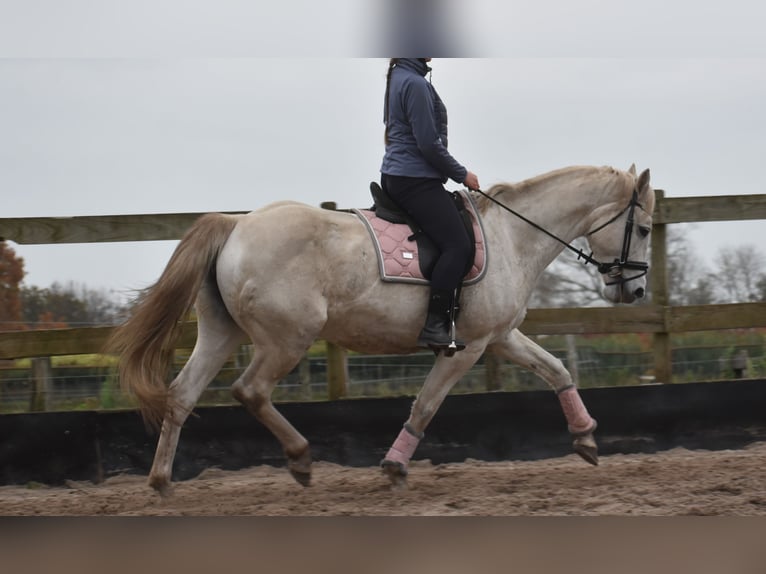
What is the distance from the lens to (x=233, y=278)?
4.30 m

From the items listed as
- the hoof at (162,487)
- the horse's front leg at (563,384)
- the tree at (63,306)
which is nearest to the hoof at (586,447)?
the horse's front leg at (563,384)

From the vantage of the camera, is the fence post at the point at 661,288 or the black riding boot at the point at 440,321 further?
the fence post at the point at 661,288

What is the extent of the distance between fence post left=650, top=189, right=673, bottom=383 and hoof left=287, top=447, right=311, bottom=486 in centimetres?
265

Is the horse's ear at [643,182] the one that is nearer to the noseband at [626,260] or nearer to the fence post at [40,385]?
the noseband at [626,260]

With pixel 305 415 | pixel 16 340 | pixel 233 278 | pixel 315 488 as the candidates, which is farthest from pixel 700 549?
pixel 16 340

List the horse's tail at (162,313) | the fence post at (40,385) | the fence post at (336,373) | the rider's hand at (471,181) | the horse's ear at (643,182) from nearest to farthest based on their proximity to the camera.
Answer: the horse's tail at (162,313) < the rider's hand at (471,181) < the horse's ear at (643,182) < the fence post at (40,385) < the fence post at (336,373)

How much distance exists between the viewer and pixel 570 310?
568 cm

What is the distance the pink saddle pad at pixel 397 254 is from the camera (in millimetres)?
4434

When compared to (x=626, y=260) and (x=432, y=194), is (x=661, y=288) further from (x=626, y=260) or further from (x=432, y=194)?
(x=432, y=194)

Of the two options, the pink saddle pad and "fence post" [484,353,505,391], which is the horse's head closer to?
the pink saddle pad

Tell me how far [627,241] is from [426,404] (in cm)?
152

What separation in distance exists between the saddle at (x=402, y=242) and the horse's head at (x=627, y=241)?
85 cm

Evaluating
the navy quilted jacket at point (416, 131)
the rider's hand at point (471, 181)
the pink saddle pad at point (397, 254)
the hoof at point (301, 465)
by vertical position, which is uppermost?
the navy quilted jacket at point (416, 131)

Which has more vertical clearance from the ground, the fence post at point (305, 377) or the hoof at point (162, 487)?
the fence post at point (305, 377)
